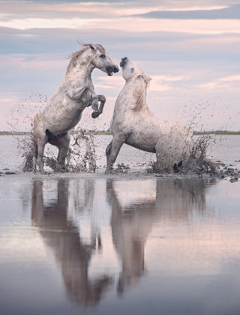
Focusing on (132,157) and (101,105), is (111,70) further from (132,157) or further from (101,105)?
(132,157)

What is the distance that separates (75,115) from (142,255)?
8245mm

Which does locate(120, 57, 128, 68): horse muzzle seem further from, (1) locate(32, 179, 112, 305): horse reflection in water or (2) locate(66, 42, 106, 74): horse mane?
(1) locate(32, 179, 112, 305): horse reflection in water

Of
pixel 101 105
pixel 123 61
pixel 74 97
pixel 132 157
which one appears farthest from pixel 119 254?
pixel 132 157

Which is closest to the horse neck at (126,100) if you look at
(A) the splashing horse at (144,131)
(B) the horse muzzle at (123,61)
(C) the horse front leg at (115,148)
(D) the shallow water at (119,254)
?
(A) the splashing horse at (144,131)

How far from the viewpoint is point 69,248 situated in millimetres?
4992

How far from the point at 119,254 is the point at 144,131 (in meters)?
8.01

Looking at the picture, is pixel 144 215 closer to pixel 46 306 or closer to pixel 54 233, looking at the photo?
pixel 54 233

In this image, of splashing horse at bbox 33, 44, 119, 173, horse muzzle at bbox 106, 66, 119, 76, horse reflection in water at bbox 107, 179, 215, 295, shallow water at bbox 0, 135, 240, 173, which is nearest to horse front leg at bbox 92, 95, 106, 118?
splashing horse at bbox 33, 44, 119, 173

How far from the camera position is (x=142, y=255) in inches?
186

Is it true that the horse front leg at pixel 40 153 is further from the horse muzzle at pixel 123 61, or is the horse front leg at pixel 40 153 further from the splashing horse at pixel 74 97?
the horse muzzle at pixel 123 61

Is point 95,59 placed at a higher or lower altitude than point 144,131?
higher

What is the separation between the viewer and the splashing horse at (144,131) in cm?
1261

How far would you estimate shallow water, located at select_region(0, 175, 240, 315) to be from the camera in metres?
3.57

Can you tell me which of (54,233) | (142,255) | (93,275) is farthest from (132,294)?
(54,233)
